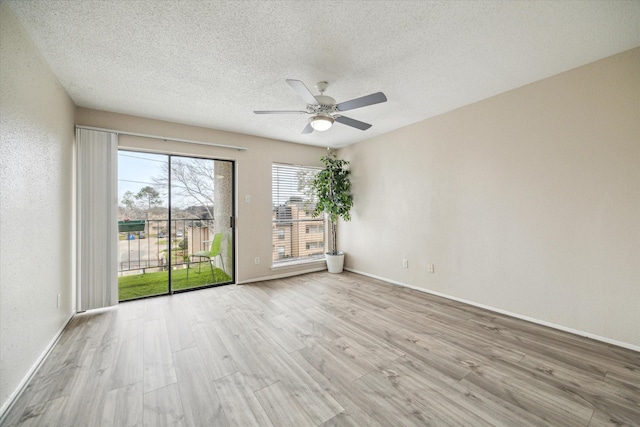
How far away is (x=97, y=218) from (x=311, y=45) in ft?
10.8

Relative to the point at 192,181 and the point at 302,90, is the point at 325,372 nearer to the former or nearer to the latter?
the point at 302,90

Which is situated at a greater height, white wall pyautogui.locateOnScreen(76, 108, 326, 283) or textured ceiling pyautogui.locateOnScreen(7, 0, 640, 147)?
textured ceiling pyautogui.locateOnScreen(7, 0, 640, 147)

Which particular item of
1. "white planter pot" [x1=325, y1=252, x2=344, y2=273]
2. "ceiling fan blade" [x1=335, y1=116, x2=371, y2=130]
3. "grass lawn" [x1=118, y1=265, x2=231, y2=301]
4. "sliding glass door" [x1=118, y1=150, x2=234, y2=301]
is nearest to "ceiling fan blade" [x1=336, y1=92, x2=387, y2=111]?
"ceiling fan blade" [x1=335, y1=116, x2=371, y2=130]

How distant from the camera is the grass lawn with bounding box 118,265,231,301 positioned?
3918 mm

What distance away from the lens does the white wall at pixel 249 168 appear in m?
3.73

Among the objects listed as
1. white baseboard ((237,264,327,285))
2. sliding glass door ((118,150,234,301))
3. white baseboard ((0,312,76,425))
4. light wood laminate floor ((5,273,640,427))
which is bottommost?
light wood laminate floor ((5,273,640,427))

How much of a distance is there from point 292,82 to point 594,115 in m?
2.85

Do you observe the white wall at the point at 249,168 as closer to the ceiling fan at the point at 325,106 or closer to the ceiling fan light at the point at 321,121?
the ceiling fan at the point at 325,106

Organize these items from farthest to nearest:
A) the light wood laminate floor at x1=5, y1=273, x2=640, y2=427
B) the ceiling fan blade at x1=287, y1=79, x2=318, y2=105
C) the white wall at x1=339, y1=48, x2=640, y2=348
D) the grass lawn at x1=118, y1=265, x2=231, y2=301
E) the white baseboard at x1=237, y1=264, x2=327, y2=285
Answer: the white baseboard at x1=237, y1=264, x2=327, y2=285
the grass lawn at x1=118, y1=265, x2=231, y2=301
the white wall at x1=339, y1=48, x2=640, y2=348
the ceiling fan blade at x1=287, y1=79, x2=318, y2=105
the light wood laminate floor at x1=5, y1=273, x2=640, y2=427

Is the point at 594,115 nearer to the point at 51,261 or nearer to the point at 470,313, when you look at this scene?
the point at 470,313

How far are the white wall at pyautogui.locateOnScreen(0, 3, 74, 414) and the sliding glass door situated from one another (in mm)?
1038

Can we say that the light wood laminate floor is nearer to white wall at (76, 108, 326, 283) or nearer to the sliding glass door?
the sliding glass door

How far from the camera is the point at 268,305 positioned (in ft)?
10.9

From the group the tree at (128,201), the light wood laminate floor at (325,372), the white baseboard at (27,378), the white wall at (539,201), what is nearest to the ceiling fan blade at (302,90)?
the white wall at (539,201)
